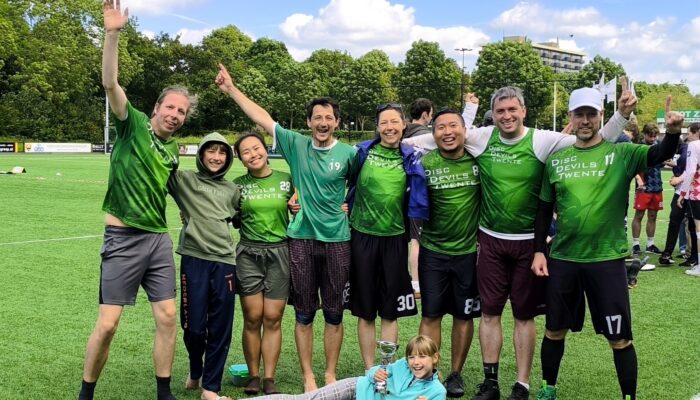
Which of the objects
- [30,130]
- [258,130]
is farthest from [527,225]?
[30,130]

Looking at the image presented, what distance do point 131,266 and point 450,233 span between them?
2219mm

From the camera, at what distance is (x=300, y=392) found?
4996 millimetres

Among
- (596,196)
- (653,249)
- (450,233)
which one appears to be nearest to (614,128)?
(596,196)

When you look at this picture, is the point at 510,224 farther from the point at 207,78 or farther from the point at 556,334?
the point at 207,78

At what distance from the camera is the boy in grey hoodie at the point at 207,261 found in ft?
15.5

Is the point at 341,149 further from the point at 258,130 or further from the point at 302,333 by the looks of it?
the point at 302,333

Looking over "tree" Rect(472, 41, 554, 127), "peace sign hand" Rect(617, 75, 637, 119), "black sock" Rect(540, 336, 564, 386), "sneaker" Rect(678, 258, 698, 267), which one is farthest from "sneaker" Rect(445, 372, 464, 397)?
"tree" Rect(472, 41, 554, 127)

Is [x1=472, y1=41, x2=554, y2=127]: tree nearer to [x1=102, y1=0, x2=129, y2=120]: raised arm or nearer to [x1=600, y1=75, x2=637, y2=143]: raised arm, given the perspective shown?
[x1=600, y1=75, x2=637, y2=143]: raised arm

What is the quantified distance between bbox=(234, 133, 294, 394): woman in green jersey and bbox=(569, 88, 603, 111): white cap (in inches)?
84.1

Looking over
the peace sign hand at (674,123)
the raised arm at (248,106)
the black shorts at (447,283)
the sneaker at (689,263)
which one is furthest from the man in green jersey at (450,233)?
the sneaker at (689,263)

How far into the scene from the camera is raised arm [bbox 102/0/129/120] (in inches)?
163

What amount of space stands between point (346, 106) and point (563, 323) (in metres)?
64.6

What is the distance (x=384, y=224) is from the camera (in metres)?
4.91

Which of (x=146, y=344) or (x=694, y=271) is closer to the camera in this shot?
(x=146, y=344)
